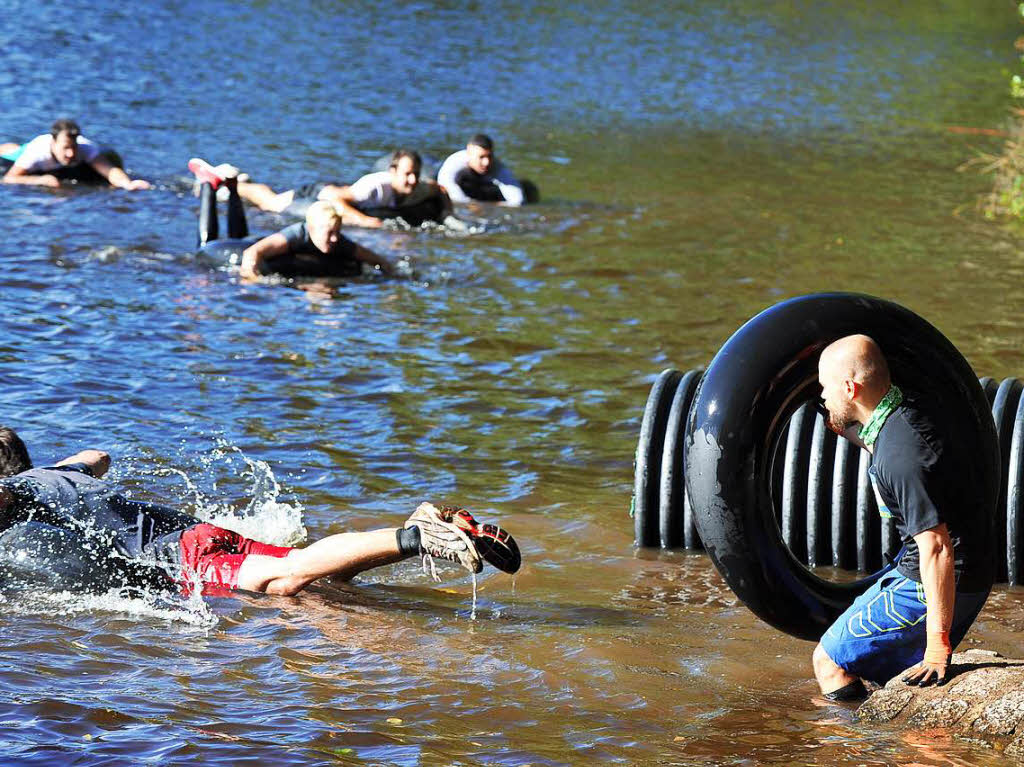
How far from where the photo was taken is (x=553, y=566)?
7.47 metres

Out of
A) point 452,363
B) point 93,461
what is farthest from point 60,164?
point 93,461

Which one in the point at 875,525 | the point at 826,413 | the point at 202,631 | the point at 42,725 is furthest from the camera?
the point at 875,525

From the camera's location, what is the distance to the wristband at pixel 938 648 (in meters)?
5.14

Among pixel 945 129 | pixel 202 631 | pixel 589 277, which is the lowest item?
pixel 202 631

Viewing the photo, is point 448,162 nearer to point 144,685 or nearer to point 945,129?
point 945,129

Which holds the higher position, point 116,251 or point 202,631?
point 116,251

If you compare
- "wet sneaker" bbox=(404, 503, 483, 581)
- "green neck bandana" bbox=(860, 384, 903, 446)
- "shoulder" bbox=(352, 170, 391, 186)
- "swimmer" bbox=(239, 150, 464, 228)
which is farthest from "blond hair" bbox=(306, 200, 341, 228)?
"green neck bandana" bbox=(860, 384, 903, 446)

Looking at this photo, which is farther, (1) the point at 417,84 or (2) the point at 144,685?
(1) the point at 417,84

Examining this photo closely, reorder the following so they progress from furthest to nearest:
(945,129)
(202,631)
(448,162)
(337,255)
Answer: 1. (945,129)
2. (448,162)
3. (337,255)
4. (202,631)

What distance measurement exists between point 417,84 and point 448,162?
29.5 ft

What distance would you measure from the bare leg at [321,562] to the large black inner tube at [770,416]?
1519 mm

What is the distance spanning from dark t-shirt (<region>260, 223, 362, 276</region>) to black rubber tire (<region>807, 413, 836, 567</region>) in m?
7.20

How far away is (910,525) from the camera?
5.05 meters

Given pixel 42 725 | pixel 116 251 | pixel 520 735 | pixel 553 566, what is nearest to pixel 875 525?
pixel 553 566
